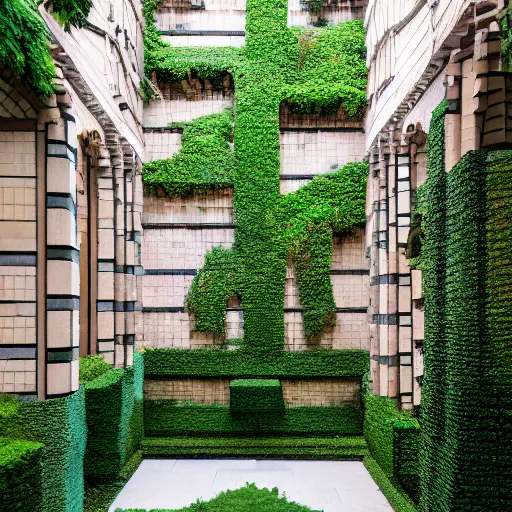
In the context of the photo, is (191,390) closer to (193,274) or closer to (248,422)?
(248,422)

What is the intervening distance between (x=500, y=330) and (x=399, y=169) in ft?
14.4

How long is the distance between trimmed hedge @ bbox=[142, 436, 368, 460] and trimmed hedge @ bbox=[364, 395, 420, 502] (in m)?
1.25

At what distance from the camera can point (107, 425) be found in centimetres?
887

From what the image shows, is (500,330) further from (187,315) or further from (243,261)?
(187,315)

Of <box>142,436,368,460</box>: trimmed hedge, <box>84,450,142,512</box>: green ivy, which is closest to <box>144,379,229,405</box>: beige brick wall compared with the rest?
<box>142,436,368,460</box>: trimmed hedge

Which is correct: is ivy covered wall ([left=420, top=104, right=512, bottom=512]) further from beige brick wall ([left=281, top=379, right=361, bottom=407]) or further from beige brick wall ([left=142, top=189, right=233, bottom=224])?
beige brick wall ([left=142, top=189, right=233, bottom=224])

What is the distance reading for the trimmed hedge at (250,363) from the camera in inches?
448

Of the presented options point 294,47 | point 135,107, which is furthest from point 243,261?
point 294,47

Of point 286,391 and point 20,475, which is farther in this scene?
point 286,391

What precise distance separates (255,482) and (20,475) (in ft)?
16.5

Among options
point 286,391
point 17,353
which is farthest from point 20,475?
point 286,391

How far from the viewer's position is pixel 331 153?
1187 centimetres

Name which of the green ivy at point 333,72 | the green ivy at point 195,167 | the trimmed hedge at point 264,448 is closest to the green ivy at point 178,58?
the green ivy at point 195,167

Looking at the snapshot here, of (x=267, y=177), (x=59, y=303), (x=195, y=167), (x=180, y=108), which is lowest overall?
(x=59, y=303)
